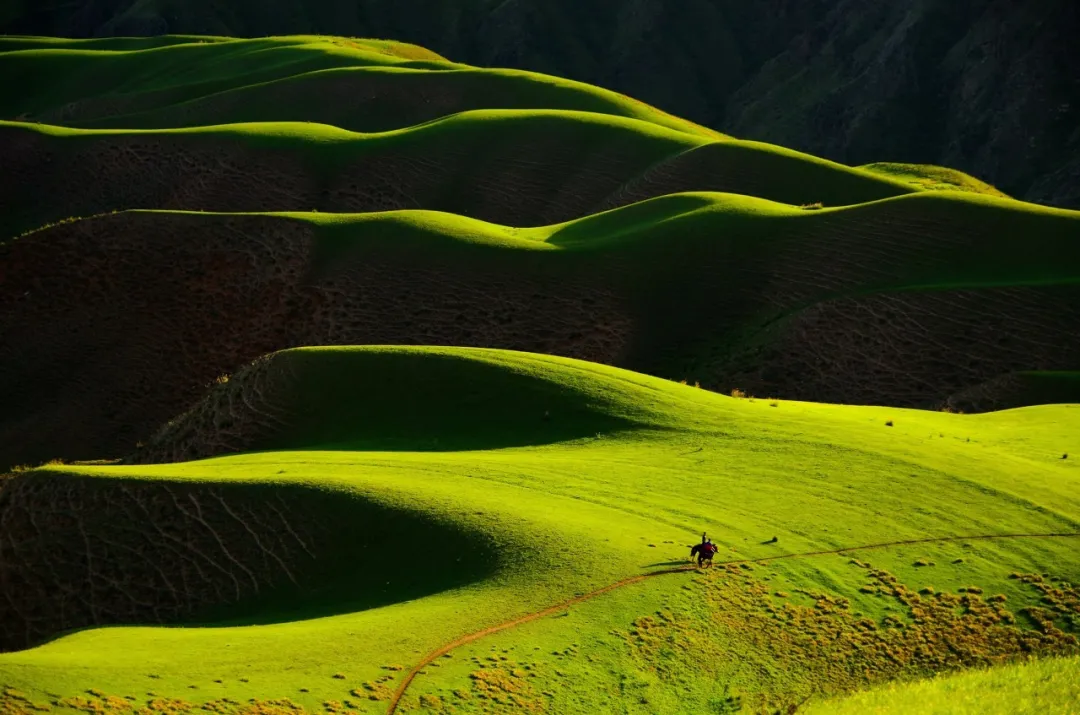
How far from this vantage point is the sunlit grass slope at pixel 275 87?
9975 centimetres

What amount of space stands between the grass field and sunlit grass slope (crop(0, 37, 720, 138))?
11.3 meters

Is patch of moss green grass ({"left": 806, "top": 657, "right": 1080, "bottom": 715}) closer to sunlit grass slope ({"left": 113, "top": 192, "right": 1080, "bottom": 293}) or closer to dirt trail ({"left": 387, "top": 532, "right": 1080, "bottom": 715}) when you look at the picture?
dirt trail ({"left": 387, "top": 532, "right": 1080, "bottom": 715})

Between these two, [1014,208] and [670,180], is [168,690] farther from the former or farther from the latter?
[670,180]

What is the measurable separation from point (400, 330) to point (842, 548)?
3148cm

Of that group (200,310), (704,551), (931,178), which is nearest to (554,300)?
(200,310)

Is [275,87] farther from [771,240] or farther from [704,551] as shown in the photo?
[704,551]

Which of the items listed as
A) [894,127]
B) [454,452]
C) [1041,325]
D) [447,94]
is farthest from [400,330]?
[894,127]

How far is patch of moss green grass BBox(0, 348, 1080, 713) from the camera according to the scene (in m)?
23.3

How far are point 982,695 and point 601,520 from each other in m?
10.0

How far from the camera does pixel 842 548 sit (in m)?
30.5

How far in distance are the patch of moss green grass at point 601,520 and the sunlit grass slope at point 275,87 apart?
5744 cm

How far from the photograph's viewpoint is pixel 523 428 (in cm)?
3972

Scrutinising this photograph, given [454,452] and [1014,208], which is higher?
[1014,208]

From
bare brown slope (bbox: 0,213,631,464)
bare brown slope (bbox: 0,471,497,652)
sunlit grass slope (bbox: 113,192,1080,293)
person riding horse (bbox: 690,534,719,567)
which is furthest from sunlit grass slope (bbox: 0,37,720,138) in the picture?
person riding horse (bbox: 690,534,719,567)
